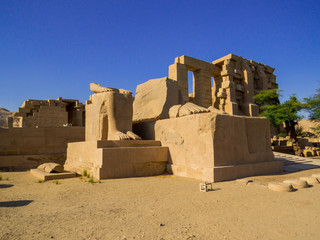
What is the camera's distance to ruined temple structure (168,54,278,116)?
12.3 metres

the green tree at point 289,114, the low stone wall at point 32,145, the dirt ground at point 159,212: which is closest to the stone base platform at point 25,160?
the low stone wall at point 32,145

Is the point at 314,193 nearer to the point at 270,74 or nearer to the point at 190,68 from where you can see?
the point at 190,68

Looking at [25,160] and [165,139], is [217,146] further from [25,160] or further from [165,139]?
[25,160]

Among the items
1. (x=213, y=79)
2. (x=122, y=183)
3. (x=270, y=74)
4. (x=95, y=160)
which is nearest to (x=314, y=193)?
(x=122, y=183)

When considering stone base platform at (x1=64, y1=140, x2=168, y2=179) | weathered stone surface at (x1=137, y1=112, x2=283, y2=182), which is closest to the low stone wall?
stone base platform at (x1=64, y1=140, x2=168, y2=179)

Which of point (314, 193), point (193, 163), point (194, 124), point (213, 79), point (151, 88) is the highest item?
point (213, 79)

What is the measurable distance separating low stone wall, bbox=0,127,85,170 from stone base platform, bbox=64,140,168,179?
191cm

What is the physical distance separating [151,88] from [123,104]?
132cm

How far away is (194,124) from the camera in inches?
163

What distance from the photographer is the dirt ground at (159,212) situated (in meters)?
1.69

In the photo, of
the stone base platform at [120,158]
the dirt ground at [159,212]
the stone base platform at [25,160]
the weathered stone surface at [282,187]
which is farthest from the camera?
the stone base platform at [25,160]

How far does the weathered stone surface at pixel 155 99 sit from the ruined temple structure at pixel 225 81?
5.67 m

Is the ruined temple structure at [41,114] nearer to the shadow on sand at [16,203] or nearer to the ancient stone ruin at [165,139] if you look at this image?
the ancient stone ruin at [165,139]

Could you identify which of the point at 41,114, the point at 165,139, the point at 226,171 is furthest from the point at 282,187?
the point at 41,114
